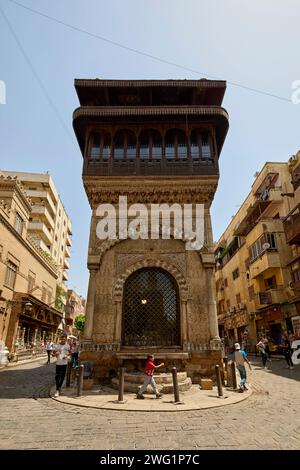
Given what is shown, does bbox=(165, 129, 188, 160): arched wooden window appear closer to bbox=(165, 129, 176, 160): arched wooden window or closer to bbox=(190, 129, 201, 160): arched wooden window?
bbox=(165, 129, 176, 160): arched wooden window

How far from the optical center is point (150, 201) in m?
12.0

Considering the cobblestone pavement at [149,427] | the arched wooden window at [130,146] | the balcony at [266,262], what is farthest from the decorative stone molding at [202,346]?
the balcony at [266,262]

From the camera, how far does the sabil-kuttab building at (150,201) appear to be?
10016 millimetres

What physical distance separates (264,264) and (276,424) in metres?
18.2

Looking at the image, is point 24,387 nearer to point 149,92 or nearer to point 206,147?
point 206,147

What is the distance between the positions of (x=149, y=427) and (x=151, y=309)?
555cm

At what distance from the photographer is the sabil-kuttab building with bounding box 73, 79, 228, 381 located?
32.9 feet

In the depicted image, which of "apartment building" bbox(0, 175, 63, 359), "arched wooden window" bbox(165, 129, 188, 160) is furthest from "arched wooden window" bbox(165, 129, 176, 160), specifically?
"apartment building" bbox(0, 175, 63, 359)

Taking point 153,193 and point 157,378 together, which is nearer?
point 157,378

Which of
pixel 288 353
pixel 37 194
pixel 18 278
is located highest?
pixel 37 194

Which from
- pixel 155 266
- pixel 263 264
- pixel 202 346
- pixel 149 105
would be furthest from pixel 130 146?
pixel 263 264

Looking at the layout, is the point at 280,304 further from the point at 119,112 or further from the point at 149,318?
the point at 119,112

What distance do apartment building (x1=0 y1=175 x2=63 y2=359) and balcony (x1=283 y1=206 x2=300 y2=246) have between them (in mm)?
18547

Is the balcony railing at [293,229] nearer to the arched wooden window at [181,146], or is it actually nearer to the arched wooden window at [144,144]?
the arched wooden window at [181,146]
